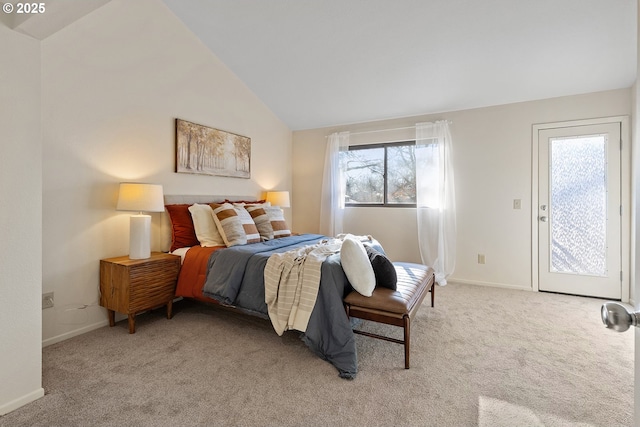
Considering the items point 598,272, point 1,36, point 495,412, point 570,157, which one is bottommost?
point 495,412

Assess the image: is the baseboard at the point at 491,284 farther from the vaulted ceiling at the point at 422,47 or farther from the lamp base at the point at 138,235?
the lamp base at the point at 138,235

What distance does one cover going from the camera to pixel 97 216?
2.60 meters

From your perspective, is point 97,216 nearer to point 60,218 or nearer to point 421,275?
point 60,218

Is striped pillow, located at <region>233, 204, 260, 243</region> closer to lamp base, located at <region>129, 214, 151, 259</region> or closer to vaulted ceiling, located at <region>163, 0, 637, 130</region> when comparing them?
lamp base, located at <region>129, 214, 151, 259</region>

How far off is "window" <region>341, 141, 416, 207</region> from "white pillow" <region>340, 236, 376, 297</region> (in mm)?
2501

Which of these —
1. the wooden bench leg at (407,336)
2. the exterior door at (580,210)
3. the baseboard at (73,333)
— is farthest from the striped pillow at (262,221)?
the exterior door at (580,210)

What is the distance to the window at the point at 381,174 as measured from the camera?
4.37m

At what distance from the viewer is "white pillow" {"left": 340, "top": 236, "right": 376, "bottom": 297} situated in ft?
6.72

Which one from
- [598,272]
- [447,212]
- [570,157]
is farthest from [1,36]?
[598,272]

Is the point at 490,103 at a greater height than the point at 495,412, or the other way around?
the point at 490,103

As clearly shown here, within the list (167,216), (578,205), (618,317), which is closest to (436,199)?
(578,205)

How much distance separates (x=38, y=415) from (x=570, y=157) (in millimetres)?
5024

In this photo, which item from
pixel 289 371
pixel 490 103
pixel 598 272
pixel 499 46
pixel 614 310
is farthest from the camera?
pixel 490 103

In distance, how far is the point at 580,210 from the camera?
3408mm
